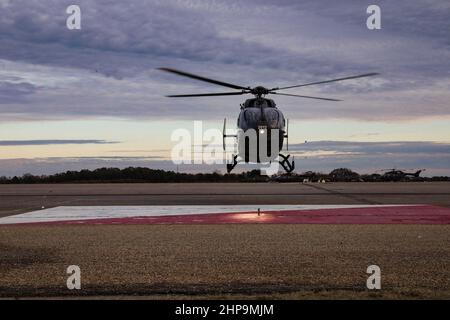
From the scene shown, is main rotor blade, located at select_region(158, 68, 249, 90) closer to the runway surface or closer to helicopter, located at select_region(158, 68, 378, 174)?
helicopter, located at select_region(158, 68, 378, 174)

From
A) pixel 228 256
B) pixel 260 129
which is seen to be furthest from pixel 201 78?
pixel 228 256

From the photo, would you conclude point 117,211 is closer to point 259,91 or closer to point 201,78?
point 201,78

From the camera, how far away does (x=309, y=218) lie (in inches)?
840

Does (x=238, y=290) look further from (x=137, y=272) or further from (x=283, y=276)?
(x=137, y=272)

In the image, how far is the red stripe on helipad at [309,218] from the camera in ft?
66.2

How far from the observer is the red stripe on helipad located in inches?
794

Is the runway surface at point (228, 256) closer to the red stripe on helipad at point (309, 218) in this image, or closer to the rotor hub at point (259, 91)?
the red stripe on helipad at point (309, 218)

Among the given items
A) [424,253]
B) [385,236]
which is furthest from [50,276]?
[385,236]

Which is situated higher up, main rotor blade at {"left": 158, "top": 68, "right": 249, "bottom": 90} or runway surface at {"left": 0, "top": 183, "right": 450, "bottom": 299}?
main rotor blade at {"left": 158, "top": 68, "right": 249, "bottom": 90}

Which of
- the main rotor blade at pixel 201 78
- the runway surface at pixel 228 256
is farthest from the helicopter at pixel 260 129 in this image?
the runway surface at pixel 228 256

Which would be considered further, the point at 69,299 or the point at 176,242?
the point at 176,242

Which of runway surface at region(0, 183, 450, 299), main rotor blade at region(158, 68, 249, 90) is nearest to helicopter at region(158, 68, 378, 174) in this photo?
main rotor blade at region(158, 68, 249, 90)
